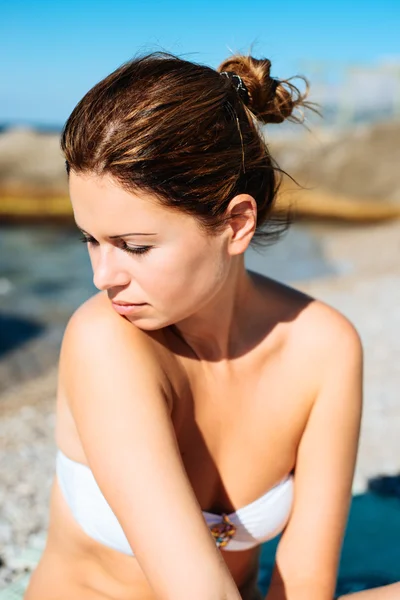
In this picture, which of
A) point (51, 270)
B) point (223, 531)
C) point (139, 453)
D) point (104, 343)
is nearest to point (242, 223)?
point (104, 343)

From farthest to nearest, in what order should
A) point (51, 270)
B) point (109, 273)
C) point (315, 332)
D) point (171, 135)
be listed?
point (51, 270)
point (315, 332)
point (109, 273)
point (171, 135)

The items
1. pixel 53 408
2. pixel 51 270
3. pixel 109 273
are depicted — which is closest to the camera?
pixel 109 273

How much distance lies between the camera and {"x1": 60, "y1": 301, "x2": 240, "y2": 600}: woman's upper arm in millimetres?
1445

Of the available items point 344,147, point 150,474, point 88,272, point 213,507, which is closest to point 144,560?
point 150,474

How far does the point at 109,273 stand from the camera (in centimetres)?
155

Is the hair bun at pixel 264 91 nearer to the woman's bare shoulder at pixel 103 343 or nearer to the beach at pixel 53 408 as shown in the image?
the woman's bare shoulder at pixel 103 343

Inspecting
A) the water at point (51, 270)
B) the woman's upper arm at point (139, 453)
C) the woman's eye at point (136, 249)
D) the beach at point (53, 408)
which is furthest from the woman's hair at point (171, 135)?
the water at point (51, 270)

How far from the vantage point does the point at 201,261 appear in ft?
5.23

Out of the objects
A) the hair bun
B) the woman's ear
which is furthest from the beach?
the hair bun

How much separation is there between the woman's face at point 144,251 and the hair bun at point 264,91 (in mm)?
396

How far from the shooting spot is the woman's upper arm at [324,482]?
6.13 feet

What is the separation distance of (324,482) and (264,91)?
3.57 feet

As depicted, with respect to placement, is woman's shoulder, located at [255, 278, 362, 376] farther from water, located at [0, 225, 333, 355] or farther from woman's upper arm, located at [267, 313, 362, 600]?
water, located at [0, 225, 333, 355]

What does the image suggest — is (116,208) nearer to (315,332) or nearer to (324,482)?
(315,332)
